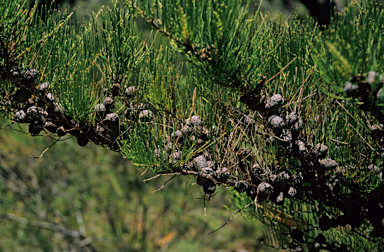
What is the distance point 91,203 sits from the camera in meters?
3.12

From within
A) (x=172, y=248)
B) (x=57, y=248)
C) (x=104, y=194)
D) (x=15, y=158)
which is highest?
(x=15, y=158)

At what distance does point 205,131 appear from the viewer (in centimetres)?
44

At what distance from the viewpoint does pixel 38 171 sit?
305cm

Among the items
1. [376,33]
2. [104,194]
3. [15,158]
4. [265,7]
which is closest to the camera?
[376,33]

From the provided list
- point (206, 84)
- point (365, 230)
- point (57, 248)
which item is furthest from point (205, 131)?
point (57, 248)

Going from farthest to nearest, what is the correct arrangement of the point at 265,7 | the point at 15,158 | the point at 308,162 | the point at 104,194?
the point at 104,194 < the point at 15,158 < the point at 265,7 < the point at 308,162

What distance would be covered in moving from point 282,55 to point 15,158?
2912mm

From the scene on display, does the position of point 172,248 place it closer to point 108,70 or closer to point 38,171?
point 38,171

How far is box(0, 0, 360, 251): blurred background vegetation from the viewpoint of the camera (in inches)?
112

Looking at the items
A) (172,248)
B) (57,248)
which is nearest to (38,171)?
(57,248)

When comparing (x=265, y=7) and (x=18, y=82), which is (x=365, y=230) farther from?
(x=265, y=7)

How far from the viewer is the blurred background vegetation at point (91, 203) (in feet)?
9.36

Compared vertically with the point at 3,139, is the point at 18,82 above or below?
above

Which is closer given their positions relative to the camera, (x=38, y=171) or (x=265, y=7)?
(x=265, y=7)
